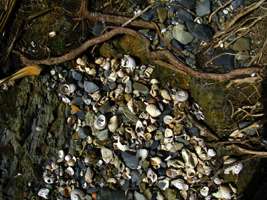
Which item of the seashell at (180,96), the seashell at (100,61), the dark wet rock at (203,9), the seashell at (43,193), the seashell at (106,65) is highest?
the dark wet rock at (203,9)

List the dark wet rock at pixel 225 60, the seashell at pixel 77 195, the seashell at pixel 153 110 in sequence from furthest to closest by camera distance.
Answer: the dark wet rock at pixel 225 60 < the seashell at pixel 153 110 < the seashell at pixel 77 195

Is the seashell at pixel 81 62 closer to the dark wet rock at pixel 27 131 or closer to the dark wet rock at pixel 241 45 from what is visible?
the dark wet rock at pixel 27 131

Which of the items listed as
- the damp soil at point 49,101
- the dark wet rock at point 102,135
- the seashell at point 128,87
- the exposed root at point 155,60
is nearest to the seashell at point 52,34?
the damp soil at point 49,101

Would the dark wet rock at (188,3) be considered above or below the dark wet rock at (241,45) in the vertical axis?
above

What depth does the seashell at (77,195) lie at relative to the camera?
8.03 feet

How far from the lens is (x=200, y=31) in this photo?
105 inches

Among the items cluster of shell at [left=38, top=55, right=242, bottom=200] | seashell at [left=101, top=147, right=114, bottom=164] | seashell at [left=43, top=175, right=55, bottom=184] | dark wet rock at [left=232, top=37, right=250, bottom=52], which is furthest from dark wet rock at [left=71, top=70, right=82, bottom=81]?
dark wet rock at [left=232, top=37, right=250, bottom=52]

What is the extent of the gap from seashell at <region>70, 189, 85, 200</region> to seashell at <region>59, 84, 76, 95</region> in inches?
17.1

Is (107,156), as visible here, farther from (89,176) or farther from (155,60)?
(155,60)

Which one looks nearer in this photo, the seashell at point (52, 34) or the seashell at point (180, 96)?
the seashell at point (180, 96)

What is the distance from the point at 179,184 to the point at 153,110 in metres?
0.34

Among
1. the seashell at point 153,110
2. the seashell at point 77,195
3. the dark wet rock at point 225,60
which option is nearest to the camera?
the seashell at point 77,195

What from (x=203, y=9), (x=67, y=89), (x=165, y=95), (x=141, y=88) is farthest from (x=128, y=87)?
(x=203, y=9)

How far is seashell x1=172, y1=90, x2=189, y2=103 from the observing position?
8.51ft
